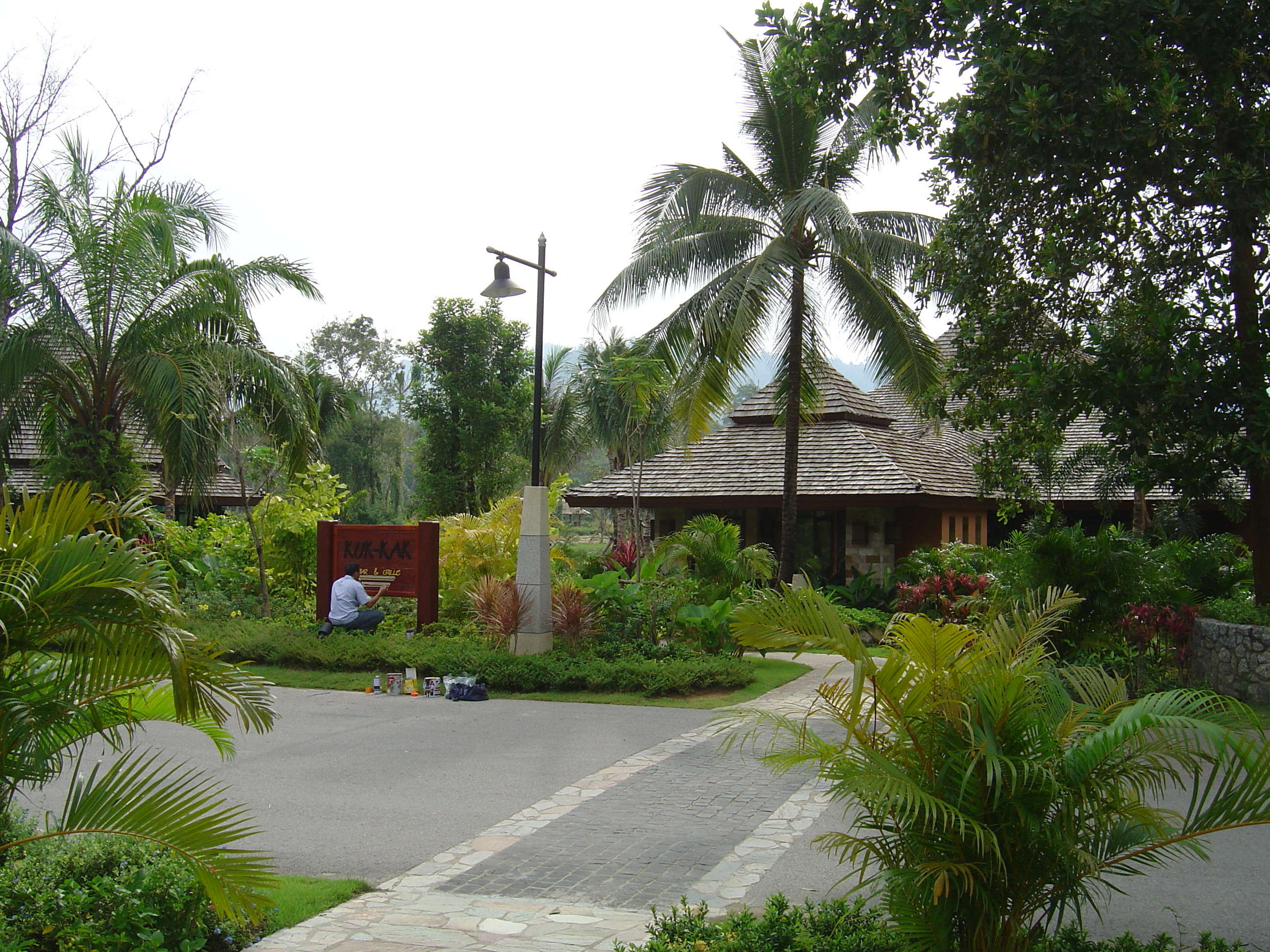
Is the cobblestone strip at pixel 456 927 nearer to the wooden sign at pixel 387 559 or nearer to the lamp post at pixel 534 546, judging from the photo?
the lamp post at pixel 534 546

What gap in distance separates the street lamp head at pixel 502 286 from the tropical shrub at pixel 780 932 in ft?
35.3

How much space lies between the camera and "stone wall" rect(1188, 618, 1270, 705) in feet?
37.6

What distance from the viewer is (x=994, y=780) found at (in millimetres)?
3818

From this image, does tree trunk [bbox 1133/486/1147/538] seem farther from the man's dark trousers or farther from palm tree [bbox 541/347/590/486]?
palm tree [bbox 541/347/590/486]

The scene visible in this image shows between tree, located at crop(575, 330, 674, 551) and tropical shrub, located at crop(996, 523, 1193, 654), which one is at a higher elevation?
tree, located at crop(575, 330, 674, 551)

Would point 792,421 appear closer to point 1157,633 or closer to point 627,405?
point 1157,633

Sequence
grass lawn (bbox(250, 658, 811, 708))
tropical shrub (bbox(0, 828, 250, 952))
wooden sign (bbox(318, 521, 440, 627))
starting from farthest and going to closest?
wooden sign (bbox(318, 521, 440, 627)) < grass lawn (bbox(250, 658, 811, 708)) < tropical shrub (bbox(0, 828, 250, 952))

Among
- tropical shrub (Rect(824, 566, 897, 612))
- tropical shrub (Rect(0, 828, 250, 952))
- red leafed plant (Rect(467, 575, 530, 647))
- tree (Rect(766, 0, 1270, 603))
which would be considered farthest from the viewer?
tropical shrub (Rect(824, 566, 897, 612))

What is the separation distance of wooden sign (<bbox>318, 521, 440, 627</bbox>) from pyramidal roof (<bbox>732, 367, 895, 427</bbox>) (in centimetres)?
838

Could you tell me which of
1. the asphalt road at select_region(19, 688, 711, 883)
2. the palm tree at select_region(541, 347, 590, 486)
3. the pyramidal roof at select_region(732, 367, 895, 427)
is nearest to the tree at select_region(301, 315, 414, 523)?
the palm tree at select_region(541, 347, 590, 486)

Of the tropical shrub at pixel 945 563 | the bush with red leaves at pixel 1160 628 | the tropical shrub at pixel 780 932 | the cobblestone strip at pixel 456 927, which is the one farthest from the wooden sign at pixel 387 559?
the tropical shrub at pixel 780 932

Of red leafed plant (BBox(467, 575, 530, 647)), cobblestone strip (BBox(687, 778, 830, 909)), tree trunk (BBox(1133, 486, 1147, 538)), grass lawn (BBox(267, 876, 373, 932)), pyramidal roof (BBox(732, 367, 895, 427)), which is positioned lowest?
grass lawn (BBox(267, 876, 373, 932))

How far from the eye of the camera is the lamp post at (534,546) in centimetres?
1396

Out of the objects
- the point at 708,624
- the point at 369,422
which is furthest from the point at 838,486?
the point at 369,422
